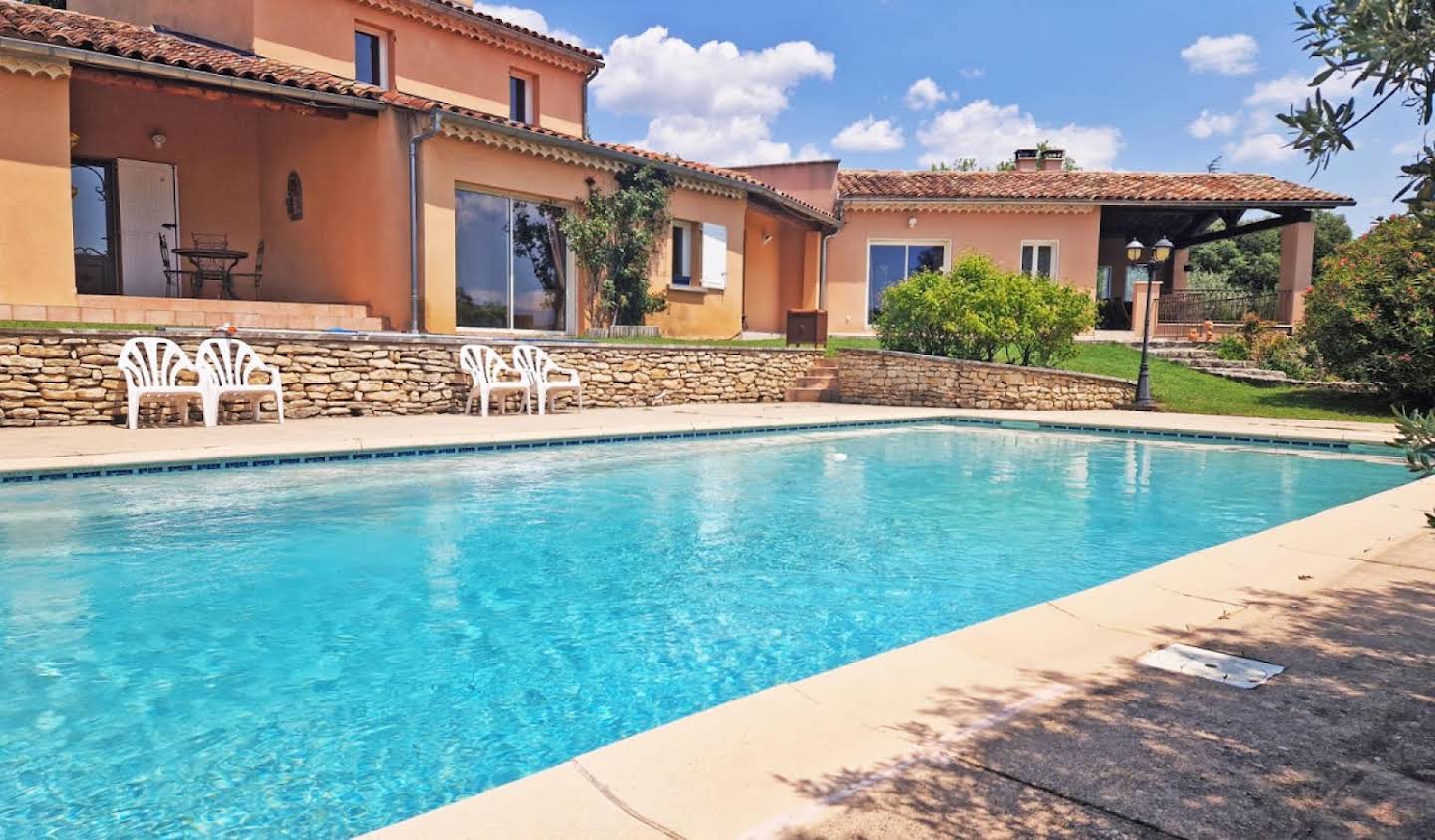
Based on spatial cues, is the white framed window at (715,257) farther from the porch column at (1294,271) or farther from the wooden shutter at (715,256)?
the porch column at (1294,271)

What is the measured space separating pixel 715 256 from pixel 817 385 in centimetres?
Result: 364

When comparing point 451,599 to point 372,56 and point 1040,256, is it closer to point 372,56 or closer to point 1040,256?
point 372,56

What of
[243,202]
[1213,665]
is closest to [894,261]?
[243,202]

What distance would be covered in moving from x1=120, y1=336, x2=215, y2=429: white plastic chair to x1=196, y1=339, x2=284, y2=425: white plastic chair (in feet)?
0.26

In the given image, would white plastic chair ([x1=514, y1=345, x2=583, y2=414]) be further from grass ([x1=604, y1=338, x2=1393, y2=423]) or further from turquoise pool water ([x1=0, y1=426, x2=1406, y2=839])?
turquoise pool water ([x1=0, y1=426, x2=1406, y2=839])

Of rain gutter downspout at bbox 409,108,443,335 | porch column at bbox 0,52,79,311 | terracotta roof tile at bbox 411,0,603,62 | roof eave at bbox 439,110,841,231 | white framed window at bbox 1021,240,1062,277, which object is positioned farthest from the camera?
white framed window at bbox 1021,240,1062,277

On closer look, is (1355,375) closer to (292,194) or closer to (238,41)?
(292,194)

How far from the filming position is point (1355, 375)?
14523mm

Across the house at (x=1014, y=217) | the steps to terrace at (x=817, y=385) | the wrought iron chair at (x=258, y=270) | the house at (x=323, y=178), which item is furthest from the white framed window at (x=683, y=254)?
the wrought iron chair at (x=258, y=270)

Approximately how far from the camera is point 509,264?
15078mm

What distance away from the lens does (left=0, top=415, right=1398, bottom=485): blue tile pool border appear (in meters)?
7.38

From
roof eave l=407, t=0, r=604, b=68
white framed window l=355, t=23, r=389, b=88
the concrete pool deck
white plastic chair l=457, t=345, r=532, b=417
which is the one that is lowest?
the concrete pool deck

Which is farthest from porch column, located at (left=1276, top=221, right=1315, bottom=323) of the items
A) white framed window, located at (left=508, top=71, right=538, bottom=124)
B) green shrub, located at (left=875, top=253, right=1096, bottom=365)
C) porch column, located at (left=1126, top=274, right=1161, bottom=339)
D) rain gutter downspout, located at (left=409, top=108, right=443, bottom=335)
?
rain gutter downspout, located at (left=409, top=108, right=443, bottom=335)

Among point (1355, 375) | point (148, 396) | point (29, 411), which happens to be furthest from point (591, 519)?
point (1355, 375)
